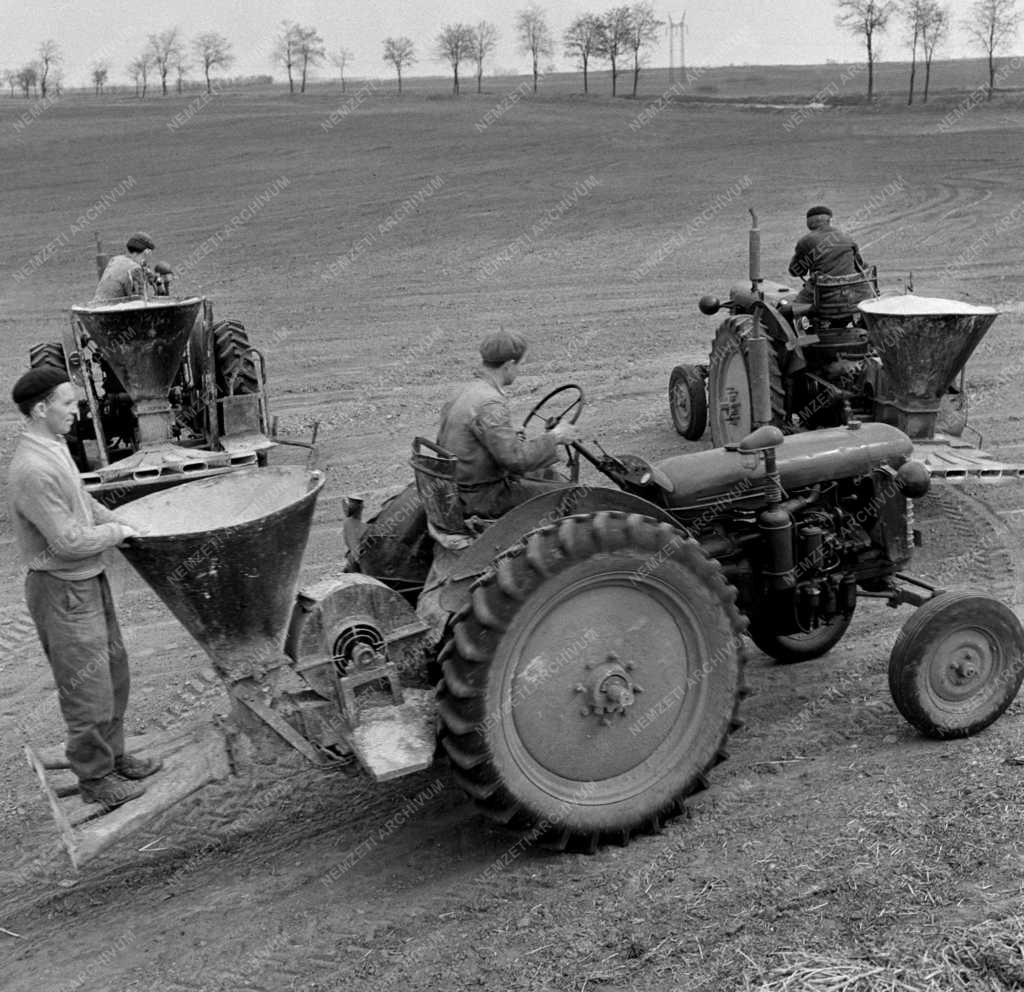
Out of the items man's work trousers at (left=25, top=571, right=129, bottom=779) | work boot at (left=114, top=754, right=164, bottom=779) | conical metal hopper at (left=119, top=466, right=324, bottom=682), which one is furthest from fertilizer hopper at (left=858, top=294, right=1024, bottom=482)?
man's work trousers at (left=25, top=571, right=129, bottom=779)

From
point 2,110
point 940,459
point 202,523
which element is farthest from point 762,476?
point 2,110

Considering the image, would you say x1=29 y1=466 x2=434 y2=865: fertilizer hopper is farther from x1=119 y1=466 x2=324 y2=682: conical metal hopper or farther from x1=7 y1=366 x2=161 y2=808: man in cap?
x1=7 y1=366 x2=161 y2=808: man in cap

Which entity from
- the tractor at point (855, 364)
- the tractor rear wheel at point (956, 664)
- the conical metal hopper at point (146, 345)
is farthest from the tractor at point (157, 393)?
the tractor rear wheel at point (956, 664)

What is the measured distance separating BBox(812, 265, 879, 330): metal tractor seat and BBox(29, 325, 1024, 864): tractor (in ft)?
13.0

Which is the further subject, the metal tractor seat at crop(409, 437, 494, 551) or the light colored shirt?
the metal tractor seat at crop(409, 437, 494, 551)

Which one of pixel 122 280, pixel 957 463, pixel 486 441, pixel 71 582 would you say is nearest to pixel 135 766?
pixel 71 582

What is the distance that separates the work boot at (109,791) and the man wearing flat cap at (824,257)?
252 inches

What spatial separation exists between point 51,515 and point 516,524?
64.8 inches

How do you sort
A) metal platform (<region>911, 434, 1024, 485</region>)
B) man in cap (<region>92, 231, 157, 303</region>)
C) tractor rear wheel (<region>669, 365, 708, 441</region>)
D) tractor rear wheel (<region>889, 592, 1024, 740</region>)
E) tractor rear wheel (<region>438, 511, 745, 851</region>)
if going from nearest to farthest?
tractor rear wheel (<region>438, 511, 745, 851</region>), tractor rear wheel (<region>889, 592, 1024, 740</region>), metal platform (<region>911, 434, 1024, 485</region>), man in cap (<region>92, 231, 157, 303</region>), tractor rear wheel (<region>669, 365, 708, 441</region>)

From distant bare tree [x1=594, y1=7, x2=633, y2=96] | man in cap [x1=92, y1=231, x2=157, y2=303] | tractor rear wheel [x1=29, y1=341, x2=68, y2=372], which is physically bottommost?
tractor rear wheel [x1=29, y1=341, x2=68, y2=372]

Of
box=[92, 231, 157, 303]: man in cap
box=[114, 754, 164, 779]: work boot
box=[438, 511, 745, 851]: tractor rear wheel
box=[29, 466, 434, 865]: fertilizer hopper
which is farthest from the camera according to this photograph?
box=[92, 231, 157, 303]: man in cap

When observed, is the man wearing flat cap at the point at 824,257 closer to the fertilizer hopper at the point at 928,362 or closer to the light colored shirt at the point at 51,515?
the fertilizer hopper at the point at 928,362

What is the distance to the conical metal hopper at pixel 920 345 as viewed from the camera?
7773mm

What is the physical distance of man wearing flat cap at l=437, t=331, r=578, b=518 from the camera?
4719mm
